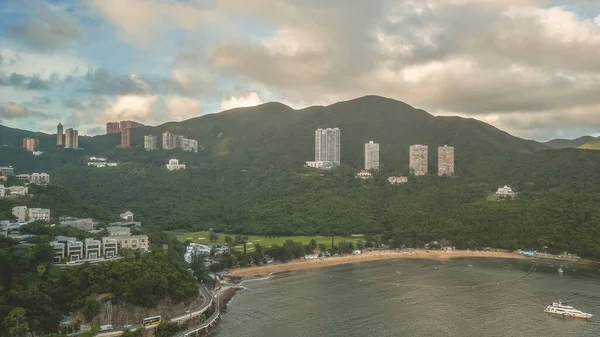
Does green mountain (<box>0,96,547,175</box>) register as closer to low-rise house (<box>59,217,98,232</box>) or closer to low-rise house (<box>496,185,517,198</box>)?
low-rise house (<box>496,185,517,198</box>)

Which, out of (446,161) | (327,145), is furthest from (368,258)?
(327,145)

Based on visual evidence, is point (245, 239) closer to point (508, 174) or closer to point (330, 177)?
point (330, 177)

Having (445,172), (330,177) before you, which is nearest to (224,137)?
(330,177)

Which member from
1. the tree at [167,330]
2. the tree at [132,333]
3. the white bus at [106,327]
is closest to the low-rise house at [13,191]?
the white bus at [106,327]

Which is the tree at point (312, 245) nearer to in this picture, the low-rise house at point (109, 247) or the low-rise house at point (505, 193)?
the low-rise house at point (109, 247)

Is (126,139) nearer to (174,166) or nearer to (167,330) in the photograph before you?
(174,166)
